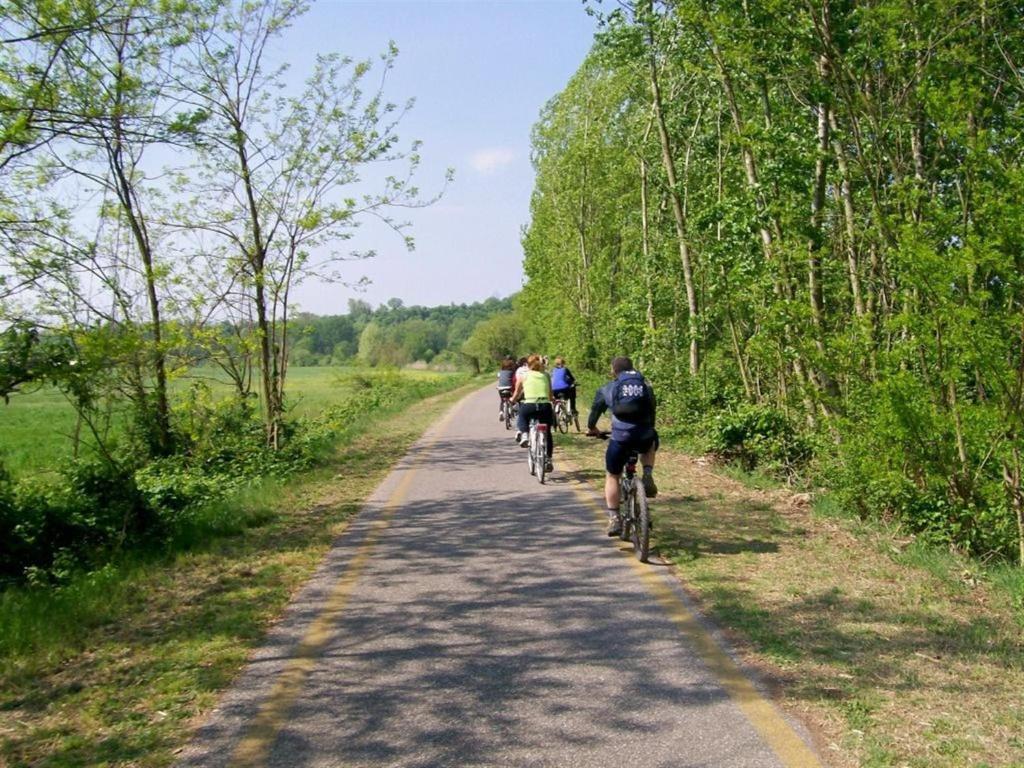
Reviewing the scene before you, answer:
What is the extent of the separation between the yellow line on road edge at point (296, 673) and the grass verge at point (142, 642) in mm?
349

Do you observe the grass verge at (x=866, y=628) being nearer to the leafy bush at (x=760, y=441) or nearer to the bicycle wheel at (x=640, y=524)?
the bicycle wheel at (x=640, y=524)

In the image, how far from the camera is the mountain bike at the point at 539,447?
12.8 metres

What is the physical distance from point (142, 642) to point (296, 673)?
5.36ft

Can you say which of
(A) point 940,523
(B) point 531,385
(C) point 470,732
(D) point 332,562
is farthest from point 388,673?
(B) point 531,385

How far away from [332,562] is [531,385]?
5875 millimetres

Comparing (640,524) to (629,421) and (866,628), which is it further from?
(866,628)

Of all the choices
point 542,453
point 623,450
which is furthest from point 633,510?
point 542,453

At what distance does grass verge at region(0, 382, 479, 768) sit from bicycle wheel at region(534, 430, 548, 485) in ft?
11.1

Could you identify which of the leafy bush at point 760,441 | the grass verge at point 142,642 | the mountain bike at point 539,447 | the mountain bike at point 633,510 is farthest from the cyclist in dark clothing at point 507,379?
the mountain bike at point 633,510

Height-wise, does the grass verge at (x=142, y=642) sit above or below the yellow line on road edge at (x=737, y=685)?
above

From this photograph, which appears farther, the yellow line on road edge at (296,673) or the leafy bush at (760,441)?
the leafy bush at (760,441)

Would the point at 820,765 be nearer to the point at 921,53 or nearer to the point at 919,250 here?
the point at 919,250

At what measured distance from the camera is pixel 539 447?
12.9 meters

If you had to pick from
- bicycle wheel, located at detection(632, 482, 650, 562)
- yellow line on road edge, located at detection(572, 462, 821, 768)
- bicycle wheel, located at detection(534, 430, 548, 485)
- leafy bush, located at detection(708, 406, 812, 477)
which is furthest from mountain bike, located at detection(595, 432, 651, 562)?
leafy bush, located at detection(708, 406, 812, 477)
